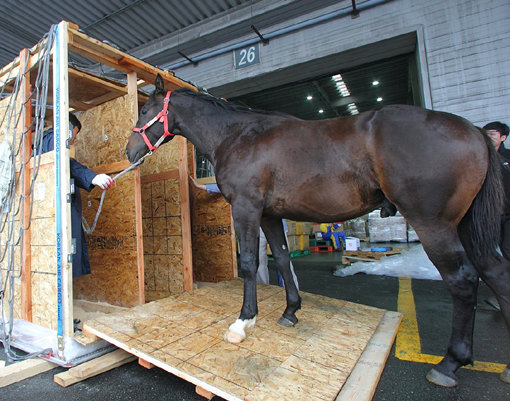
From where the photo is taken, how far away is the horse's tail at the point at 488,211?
6.17ft

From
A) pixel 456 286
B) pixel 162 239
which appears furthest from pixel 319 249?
pixel 456 286

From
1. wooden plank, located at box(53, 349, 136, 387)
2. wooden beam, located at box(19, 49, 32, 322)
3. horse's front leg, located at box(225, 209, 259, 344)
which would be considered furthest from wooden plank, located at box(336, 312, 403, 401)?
wooden beam, located at box(19, 49, 32, 322)

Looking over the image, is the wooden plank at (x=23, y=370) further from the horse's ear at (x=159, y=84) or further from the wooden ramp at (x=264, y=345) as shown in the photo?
the horse's ear at (x=159, y=84)

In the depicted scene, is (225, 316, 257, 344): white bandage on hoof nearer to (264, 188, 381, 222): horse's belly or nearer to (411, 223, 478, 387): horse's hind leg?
(264, 188, 381, 222): horse's belly

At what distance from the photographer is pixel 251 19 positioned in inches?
286

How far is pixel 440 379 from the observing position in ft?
6.39

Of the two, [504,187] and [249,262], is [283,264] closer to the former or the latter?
[249,262]

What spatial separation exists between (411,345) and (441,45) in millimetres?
5878

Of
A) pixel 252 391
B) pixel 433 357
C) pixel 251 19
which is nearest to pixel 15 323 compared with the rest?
pixel 252 391

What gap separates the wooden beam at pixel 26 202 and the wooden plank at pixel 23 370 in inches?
17.6

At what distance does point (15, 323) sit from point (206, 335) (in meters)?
2.07

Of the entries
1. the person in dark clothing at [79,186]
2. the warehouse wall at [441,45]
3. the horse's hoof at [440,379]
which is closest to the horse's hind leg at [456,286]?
the horse's hoof at [440,379]

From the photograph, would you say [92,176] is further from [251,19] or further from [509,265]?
[251,19]

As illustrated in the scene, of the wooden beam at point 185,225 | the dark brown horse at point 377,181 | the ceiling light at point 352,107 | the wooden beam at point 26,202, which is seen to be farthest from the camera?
the ceiling light at point 352,107
